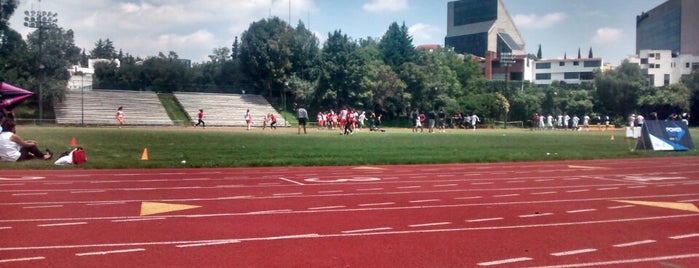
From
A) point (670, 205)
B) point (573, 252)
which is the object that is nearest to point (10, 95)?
point (573, 252)

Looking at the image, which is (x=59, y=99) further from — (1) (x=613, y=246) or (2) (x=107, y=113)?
(1) (x=613, y=246)

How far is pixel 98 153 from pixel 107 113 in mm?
48508

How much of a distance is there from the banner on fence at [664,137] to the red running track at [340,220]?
12.6m

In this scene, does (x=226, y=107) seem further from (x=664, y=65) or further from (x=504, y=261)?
(x=664, y=65)

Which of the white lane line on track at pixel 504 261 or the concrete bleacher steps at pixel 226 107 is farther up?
the concrete bleacher steps at pixel 226 107

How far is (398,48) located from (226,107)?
28966 mm

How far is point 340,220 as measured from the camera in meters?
9.56

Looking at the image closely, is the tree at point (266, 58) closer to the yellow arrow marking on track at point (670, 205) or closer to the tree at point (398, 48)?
the tree at point (398, 48)

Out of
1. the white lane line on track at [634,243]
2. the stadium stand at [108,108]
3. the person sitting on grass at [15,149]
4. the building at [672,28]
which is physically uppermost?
the building at [672,28]

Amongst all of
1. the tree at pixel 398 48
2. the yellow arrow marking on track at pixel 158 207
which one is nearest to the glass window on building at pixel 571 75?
the tree at pixel 398 48

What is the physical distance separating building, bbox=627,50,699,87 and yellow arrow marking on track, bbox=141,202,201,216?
116 metres

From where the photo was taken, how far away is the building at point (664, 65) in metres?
111

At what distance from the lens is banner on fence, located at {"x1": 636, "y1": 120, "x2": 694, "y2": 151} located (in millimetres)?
28516

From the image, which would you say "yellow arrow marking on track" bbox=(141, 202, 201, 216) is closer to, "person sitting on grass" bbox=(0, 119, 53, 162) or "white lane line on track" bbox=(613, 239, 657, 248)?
"white lane line on track" bbox=(613, 239, 657, 248)
